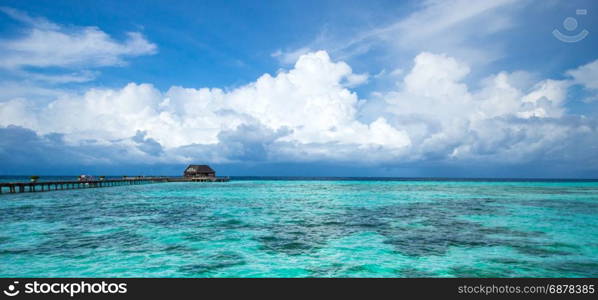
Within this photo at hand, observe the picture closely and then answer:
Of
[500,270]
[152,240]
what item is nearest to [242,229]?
[152,240]

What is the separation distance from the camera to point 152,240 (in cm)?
1500

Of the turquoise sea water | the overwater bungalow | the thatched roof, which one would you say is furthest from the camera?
the thatched roof

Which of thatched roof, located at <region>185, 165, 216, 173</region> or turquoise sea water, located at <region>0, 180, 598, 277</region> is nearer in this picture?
turquoise sea water, located at <region>0, 180, 598, 277</region>

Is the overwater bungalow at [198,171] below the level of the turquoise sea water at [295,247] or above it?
above

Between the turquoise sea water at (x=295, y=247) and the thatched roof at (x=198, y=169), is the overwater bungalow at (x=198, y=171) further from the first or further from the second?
the turquoise sea water at (x=295, y=247)

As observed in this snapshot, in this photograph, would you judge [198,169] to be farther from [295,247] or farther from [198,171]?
[295,247]

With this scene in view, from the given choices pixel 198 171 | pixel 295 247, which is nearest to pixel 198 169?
pixel 198 171

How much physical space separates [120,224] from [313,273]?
1479 centimetres

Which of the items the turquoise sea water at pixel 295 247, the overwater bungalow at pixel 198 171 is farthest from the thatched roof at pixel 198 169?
the turquoise sea water at pixel 295 247

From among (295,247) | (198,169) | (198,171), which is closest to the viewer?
(295,247)

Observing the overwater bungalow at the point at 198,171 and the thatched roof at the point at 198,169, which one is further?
the thatched roof at the point at 198,169

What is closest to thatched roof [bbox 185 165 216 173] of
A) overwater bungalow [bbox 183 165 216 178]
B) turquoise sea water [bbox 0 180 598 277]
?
overwater bungalow [bbox 183 165 216 178]

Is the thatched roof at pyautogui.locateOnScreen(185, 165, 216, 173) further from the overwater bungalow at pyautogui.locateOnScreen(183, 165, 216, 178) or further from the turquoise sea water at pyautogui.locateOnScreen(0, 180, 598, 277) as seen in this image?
the turquoise sea water at pyautogui.locateOnScreen(0, 180, 598, 277)

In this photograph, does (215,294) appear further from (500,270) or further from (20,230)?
(20,230)
